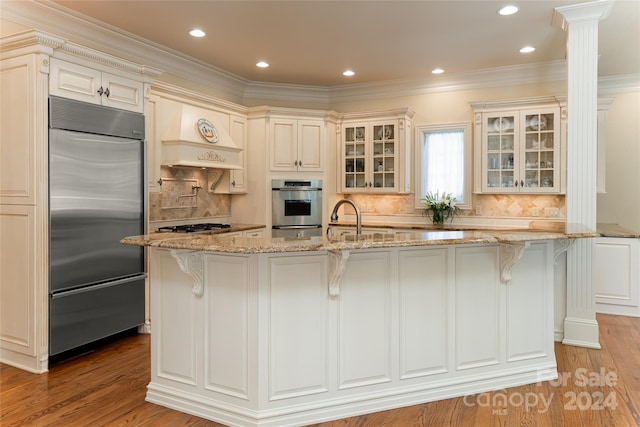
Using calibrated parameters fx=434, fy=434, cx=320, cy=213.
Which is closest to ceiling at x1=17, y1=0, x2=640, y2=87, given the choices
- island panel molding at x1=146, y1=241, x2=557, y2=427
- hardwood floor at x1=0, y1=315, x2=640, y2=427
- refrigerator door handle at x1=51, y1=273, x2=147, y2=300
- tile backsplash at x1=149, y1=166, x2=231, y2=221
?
tile backsplash at x1=149, y1=166, x2=231, y2=221

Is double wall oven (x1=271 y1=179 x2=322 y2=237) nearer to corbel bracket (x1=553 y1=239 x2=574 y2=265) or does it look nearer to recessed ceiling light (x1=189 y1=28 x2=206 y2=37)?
recessed ceiling light (x1=189 y1=28 x2=206 y2=37)

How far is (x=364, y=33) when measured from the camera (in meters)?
4.18

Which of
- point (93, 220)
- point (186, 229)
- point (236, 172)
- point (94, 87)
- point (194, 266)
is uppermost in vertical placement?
point (94, 87)

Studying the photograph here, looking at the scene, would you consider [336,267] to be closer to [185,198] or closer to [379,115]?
[185,198]

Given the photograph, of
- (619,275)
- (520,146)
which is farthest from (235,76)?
(619,275)

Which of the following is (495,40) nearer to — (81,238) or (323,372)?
(323,372)

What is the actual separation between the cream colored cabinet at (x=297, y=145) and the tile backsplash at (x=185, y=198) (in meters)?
0.86

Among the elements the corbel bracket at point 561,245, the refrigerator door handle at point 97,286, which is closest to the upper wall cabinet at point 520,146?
the corbel bracket at point 561,245

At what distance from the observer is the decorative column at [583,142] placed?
353cm

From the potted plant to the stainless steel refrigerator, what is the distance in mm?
3487

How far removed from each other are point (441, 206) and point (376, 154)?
1092mm

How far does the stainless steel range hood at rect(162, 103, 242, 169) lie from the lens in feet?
14.6

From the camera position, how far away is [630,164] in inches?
218

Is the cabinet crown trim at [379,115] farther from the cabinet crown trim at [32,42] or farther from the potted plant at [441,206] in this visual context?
the cabinet crown trim at [32,42]
